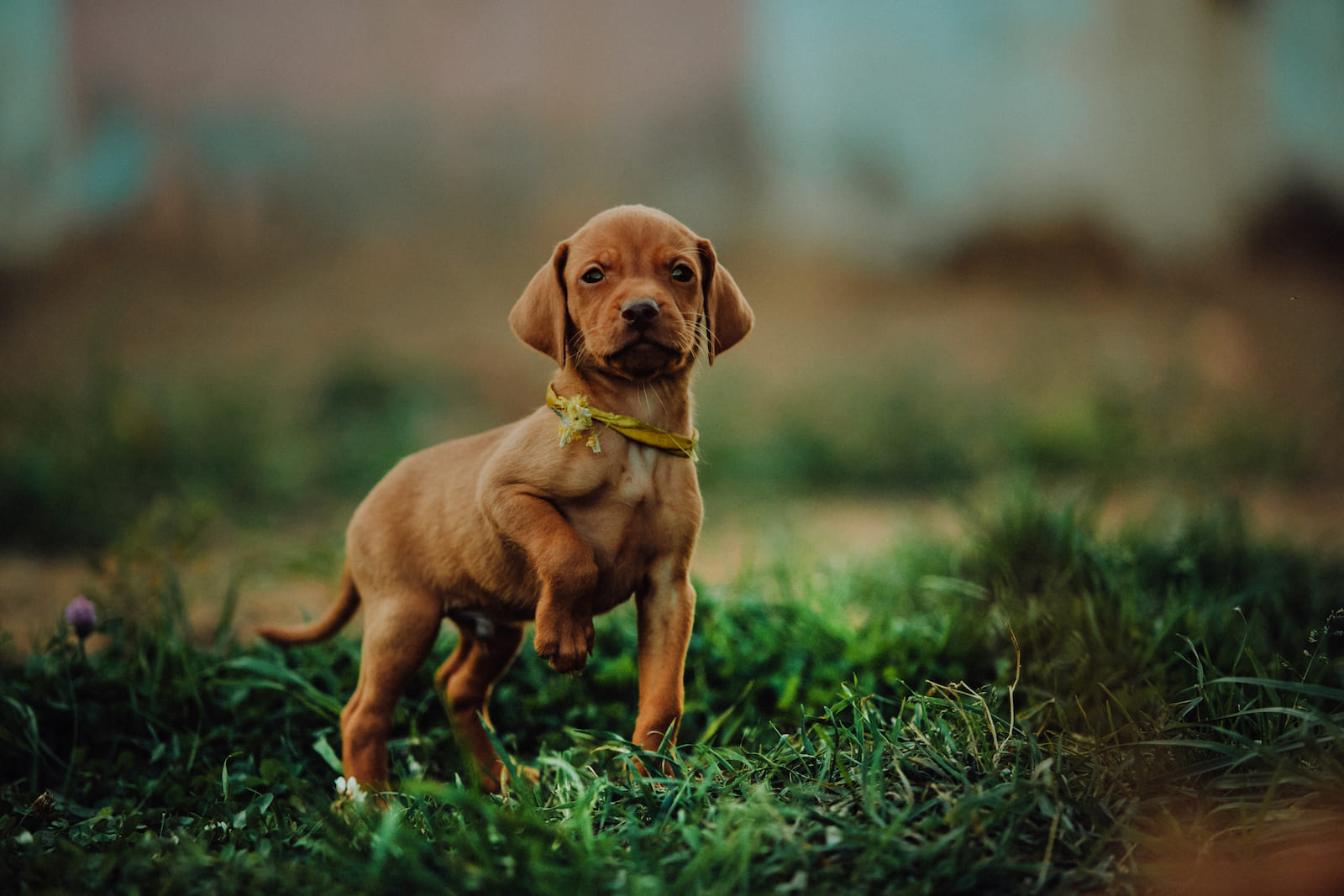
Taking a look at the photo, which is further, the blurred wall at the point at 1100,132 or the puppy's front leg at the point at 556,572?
the blurred wall at the point at 1100,132

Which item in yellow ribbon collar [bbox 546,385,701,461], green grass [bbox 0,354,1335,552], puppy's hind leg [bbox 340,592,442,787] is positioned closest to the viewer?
yellow ribbon collar [bbox 546,385,701,461]

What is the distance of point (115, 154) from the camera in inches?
368

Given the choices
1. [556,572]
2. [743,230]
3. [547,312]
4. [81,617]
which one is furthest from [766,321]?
[556,572]

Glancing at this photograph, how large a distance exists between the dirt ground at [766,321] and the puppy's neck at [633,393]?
719 cm

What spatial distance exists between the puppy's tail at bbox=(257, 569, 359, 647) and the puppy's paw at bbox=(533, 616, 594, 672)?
0.97 metres

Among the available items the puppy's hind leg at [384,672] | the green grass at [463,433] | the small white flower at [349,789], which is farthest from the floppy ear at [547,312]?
the green grass at [463,433]

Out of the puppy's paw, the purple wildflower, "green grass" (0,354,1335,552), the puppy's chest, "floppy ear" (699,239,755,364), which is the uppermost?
"floppy ear" (699,239,755,364)

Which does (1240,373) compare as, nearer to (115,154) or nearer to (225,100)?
(225,100)

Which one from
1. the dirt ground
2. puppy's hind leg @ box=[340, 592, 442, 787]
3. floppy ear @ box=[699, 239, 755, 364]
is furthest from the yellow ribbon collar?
the dirt ground

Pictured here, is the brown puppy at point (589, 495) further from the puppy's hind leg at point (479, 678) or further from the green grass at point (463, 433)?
the green grass at point (463, 433)

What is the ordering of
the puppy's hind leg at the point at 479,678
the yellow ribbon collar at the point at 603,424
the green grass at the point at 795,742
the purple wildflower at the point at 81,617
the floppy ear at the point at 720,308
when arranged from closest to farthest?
the green grass at the point at 795,742 < the yellow ribbon collar at the point at 603,424 < the floppy ear at the point at 720,308 < the puppy's hind leg at the point at 479,678 < the purple wildflower at the point at 81,617

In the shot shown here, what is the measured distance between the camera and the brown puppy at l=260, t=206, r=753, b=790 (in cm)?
222

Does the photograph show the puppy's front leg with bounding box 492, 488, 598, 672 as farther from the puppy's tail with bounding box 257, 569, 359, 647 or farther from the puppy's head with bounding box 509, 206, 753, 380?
the puppy's tail with bounding box 257, 569, 359, 647

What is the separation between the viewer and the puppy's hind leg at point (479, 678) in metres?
2.80
